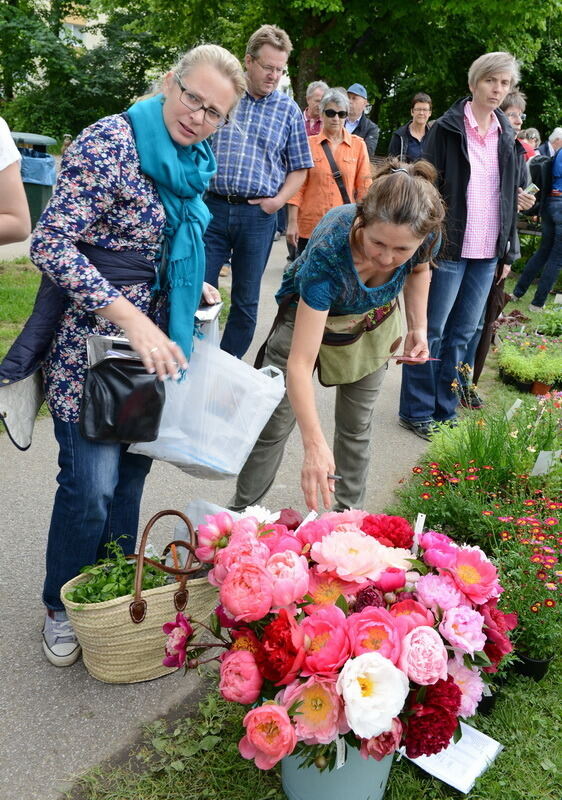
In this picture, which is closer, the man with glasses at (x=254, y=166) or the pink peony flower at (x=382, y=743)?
the pink peony flower at (x=382, y=743)

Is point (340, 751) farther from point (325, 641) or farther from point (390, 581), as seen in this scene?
point (390, 581)

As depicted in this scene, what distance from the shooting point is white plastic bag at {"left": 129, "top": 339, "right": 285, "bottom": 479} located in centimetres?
239

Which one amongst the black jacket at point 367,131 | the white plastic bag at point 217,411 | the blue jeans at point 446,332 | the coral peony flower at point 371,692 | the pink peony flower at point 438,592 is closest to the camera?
the coral peony flower at point 371,692

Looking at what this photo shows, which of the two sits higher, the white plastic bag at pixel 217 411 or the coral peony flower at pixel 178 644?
the white plastic bag at pixel 217 411

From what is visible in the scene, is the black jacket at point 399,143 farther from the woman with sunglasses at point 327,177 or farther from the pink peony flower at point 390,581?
the pink peony flower at point 390,581

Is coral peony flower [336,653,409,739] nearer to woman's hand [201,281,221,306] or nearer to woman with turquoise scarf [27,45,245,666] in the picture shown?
woman with turquoise scarf [27,45,245,666]

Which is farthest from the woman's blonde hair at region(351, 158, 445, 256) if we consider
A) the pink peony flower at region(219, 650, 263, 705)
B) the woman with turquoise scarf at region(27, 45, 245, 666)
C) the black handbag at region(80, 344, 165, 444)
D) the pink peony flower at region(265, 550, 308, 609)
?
the pink peony flower at region(219, 650, 263, 705)

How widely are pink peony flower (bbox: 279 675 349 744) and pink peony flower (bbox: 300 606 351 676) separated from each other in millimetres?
26

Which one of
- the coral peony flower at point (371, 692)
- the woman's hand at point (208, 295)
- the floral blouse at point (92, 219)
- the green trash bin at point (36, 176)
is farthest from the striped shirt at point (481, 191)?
the green trash bin at point (36, 176)

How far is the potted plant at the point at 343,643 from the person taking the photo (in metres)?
1.58

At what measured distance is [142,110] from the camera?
199 centimetres

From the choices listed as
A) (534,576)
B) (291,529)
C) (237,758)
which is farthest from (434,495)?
(237,758)

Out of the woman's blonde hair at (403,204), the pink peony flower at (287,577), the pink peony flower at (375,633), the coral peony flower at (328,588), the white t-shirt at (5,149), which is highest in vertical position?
the woman's blonde hair at (403,204)

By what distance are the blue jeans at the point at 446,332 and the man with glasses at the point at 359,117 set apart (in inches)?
175
